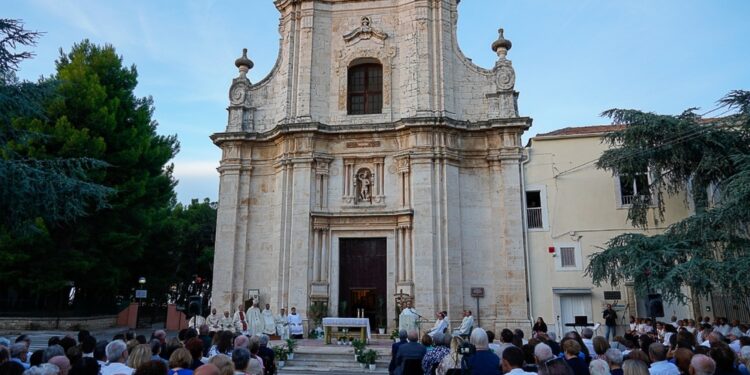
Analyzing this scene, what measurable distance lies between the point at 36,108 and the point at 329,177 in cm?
1000

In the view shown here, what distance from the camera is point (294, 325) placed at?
1706 centimetres

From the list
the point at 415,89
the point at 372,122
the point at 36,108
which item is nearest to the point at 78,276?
the point at 36,108

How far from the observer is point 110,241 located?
73.2 feet

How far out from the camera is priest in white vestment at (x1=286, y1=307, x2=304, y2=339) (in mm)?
16969

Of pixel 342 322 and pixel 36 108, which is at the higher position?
pixel 36 108

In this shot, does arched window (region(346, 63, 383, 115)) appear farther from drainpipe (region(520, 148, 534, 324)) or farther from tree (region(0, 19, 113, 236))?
tree (region(0, 19, 113, 236))

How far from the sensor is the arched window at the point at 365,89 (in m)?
21.0

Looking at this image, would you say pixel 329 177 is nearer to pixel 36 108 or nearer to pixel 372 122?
pixel 372 122

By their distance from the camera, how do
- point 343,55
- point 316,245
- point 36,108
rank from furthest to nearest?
1. point 343,55
2. point 316,245
3. point 36,108

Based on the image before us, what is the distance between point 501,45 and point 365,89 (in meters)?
5.60

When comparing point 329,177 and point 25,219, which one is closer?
point 25,219

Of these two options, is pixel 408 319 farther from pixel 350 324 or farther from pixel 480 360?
pixel 480 360

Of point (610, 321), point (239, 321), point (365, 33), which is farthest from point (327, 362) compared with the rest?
point (365, 33)

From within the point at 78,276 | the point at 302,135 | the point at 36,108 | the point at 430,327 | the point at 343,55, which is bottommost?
the point at 430,327
